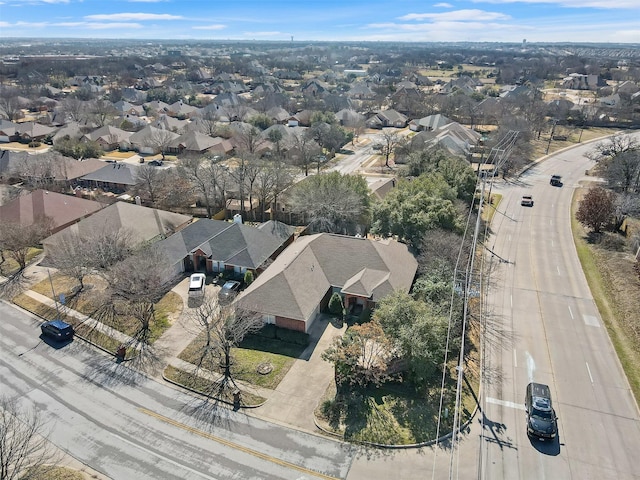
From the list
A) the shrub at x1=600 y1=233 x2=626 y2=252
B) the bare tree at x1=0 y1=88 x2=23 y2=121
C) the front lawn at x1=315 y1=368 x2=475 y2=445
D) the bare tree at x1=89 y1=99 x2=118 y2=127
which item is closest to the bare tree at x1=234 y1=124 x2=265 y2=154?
the bare tree at x1=89 y1=99 x2=118 y2=127

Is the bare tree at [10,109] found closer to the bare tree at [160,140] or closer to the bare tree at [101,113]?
the bare tree at [101,113]

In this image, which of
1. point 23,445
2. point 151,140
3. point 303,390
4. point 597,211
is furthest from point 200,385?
point 151,140

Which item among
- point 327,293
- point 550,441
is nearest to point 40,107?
point 327,293

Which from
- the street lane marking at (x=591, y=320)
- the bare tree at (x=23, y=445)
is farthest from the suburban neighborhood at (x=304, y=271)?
the bare tree at (x=23, y=445)

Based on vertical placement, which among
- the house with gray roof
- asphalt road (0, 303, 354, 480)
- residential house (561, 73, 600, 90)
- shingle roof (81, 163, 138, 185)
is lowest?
asphalt road (0, 303, 354, 480)

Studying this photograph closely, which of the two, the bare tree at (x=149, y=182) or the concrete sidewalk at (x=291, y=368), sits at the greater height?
the bare tree at (x=149, y=182)

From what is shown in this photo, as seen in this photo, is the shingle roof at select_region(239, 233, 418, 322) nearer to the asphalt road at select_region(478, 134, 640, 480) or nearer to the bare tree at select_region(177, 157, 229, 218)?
the asphalt road at select_region(478, 134, 640, 480)

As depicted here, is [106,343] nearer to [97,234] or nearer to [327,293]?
[97,234]
